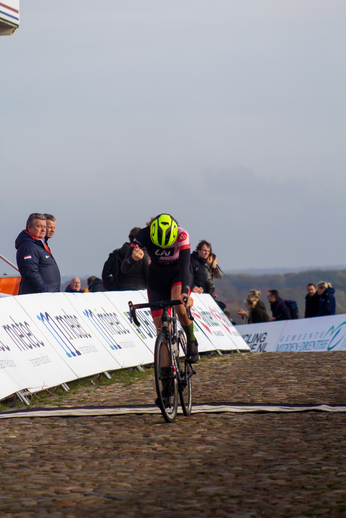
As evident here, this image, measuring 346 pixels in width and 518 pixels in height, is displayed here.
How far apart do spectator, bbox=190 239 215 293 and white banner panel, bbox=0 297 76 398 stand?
18.0 feet

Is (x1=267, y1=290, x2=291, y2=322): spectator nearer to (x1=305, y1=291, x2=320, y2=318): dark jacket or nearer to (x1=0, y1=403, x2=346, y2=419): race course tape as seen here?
(x1=305, y1=291, x2=320, y2=318): dark jacket

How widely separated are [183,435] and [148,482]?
4.91 feet

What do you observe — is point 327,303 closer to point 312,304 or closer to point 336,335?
point 312,304

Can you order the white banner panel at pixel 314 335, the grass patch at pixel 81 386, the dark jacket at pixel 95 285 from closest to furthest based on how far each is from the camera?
the grass patch at pixel 81 386, the dark jacket at pixel 95 285, the white banner panel at pixel 314 335

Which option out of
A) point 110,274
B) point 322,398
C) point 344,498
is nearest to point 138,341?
point 110,274

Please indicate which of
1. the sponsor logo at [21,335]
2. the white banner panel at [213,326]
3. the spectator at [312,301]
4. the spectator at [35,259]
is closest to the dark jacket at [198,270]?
the white banner panel at [213,326]

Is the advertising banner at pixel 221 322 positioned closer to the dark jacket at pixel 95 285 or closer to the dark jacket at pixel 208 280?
the dark jacket at pixel 208 280

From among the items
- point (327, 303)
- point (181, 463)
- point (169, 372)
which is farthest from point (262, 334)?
point (181, 463)

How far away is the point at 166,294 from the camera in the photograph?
7520 mm

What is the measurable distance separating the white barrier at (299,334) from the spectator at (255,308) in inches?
16.5

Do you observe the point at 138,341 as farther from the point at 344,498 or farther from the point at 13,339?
the point at 344,498

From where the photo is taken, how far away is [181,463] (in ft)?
→ 16.4

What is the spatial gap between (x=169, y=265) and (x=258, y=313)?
37.5ft

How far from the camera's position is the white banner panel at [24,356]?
802 centimetres
